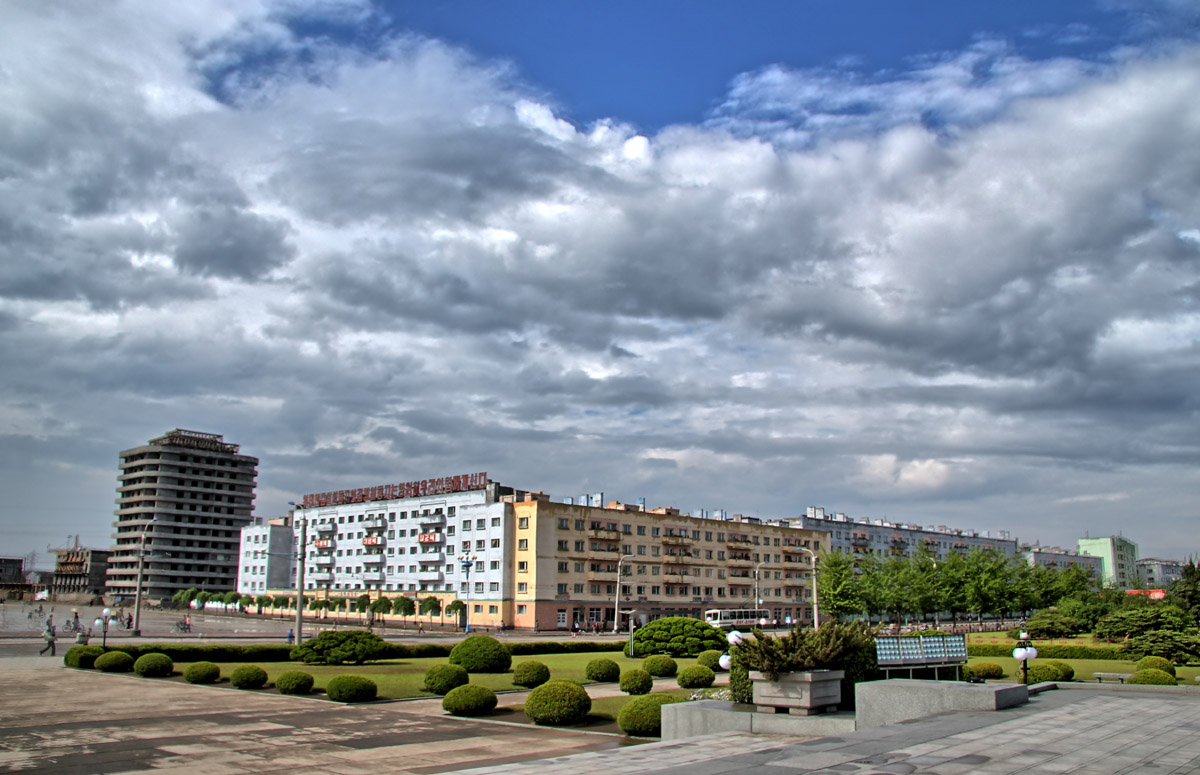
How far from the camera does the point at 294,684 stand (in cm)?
2998

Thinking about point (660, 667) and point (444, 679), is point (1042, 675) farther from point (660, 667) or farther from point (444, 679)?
point (444, 679)

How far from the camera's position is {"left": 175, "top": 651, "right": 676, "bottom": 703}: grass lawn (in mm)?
32781

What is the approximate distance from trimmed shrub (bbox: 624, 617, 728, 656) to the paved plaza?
992 inches

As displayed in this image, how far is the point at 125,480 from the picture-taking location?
182 meters

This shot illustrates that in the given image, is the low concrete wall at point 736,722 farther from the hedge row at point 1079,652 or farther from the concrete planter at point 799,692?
the hedge row at point 1079,652

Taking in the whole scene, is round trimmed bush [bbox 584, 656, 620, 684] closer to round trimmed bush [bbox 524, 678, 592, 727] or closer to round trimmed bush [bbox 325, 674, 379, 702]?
round trimmed bush [bbox 325, 674, 379, 702]

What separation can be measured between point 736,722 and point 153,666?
25.8 metres

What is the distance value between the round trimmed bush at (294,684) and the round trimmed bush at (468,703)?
680 cm

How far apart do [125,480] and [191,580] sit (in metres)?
27.2

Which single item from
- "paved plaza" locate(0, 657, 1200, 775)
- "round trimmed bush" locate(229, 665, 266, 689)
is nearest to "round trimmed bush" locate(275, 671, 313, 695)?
"paved plaza" locate(0, 657, 1200, 775)

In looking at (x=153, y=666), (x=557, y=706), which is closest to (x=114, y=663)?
(x=153, y=666)

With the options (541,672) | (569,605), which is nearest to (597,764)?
(541,672)

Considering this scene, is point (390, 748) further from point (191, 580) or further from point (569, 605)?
point (191, 580)

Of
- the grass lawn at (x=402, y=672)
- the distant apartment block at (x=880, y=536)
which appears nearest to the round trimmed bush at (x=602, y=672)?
the grass lawn at (x=402, y=672)
